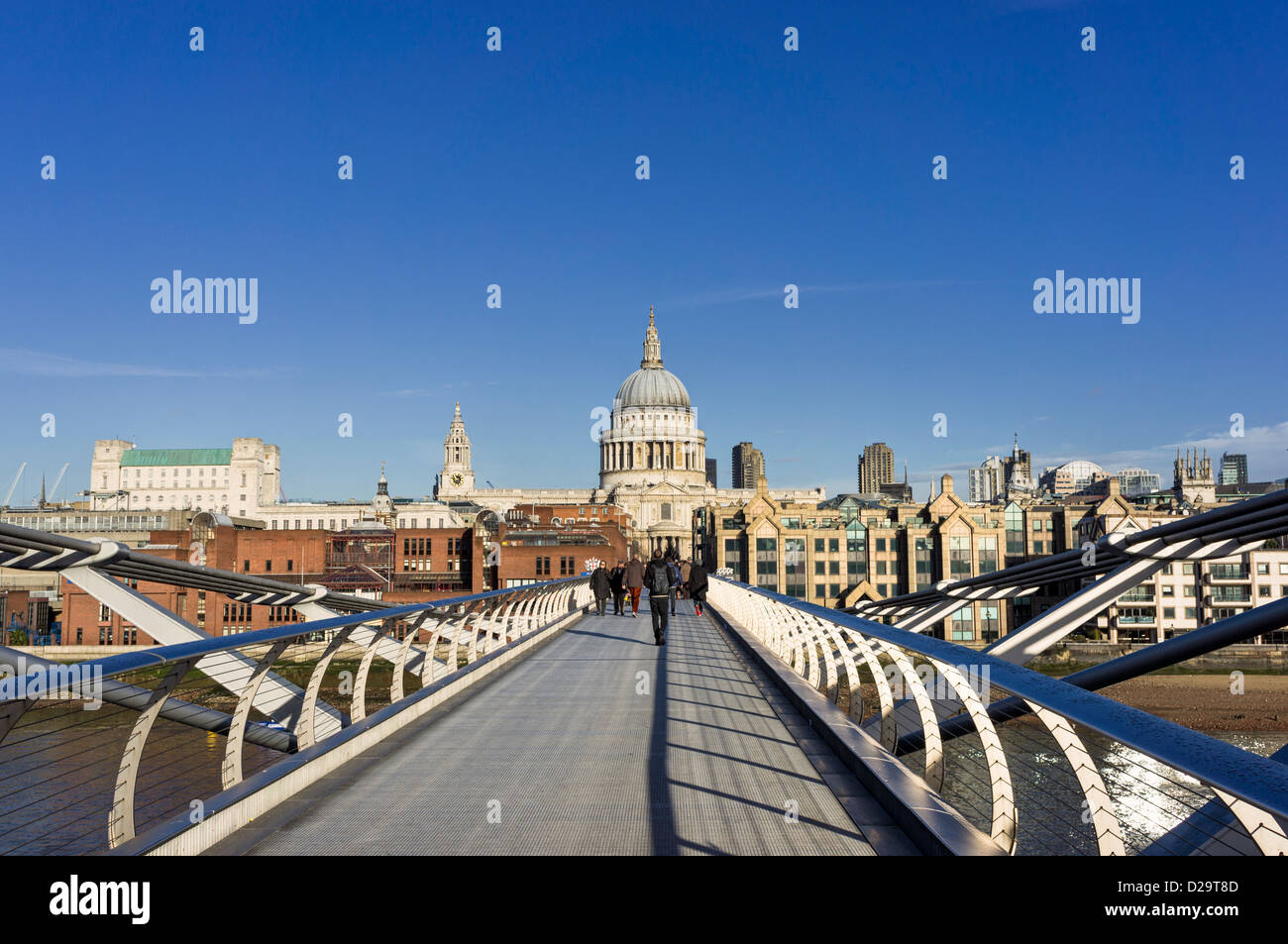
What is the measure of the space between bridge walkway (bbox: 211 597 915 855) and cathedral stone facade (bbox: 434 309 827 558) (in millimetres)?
147307

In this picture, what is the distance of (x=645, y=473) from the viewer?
181 meters

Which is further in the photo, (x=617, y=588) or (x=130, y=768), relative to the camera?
(x=617, y=588)

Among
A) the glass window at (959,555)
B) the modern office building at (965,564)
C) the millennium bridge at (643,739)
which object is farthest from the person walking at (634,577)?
the glass window at (959,555)

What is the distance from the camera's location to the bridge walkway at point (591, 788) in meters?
5.60

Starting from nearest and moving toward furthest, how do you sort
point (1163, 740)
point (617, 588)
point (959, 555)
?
1. point (1163, 740)
2. point (617, 588)
3. point (959, 555)

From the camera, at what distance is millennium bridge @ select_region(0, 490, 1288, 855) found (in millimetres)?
4246

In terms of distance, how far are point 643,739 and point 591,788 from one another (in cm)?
205

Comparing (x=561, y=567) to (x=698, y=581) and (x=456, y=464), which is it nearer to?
(x=698, y=581)

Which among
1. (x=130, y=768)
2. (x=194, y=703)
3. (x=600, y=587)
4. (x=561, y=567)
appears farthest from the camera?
(x=561, y=567)

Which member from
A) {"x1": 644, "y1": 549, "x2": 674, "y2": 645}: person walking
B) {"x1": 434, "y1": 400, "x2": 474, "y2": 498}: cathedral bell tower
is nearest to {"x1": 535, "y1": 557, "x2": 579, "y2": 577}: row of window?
{"x1": 644, "y1": 549, "x2": 674, "y2": 645}: person walking

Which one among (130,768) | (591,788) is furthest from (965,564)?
(130,768)

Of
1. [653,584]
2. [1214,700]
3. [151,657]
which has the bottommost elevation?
[1214,700]

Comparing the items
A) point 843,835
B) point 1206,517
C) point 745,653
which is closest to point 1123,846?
point 843,835
